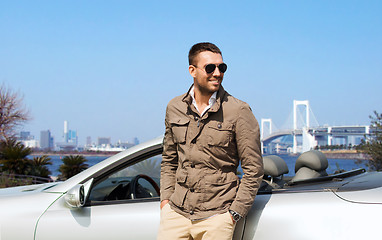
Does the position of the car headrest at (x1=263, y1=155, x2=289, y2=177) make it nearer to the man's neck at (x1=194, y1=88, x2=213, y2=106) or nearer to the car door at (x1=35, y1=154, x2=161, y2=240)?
the car door at (x1=35, y1=154, x2=161, y2=240)

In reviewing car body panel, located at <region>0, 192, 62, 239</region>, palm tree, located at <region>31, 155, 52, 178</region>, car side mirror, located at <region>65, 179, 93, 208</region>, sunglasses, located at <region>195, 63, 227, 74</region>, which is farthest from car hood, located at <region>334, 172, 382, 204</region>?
palm tree, located at <region>31, 155, 52, 178</region>

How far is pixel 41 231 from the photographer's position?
9.16ft

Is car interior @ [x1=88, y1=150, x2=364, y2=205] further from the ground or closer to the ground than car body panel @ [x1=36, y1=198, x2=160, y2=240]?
further from the ground

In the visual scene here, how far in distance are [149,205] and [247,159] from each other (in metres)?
0.80

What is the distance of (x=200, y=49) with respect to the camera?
237cm

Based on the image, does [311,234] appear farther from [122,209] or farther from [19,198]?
[19,198]

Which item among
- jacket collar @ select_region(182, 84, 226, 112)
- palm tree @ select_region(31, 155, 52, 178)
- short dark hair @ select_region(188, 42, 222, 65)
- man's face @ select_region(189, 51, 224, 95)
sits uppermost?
short dark hair @ select_region(188, 42, 222, 65)

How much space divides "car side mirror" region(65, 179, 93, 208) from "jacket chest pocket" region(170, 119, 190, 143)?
28.6 inches

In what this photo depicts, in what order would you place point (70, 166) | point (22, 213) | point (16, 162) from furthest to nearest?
point (70, 166) → point (16, 162) → point (22, 213)

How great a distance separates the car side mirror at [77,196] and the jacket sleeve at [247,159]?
102 cm

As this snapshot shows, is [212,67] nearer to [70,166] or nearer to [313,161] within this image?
[313,161]

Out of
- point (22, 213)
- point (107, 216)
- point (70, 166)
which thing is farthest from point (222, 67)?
point (70, 166)

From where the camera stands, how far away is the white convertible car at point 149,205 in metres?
2.33

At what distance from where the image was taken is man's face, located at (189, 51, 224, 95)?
2.31 metres
